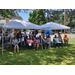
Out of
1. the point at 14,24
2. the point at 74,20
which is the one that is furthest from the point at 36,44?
the point at 74,20

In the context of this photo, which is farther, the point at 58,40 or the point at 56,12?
the point at 56,12

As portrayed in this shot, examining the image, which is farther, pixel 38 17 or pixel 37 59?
pixel 38 17

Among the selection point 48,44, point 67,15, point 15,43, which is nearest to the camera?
point 15,43

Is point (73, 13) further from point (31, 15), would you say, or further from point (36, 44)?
point (36, 44)

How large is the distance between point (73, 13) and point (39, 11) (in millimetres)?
13691

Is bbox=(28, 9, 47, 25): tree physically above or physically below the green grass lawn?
above

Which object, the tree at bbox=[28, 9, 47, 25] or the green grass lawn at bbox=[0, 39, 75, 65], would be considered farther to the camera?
the tree at bbox=[28, 9, 47, 25]

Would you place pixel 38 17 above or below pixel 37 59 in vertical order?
above

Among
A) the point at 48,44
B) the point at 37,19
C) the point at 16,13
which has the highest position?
the point at 37,19

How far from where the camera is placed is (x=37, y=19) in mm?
33438

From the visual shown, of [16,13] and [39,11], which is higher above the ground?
[39,11]

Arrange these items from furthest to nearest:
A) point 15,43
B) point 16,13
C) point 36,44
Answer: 1. point 16,13
2. point 36,44
3. point 15,43

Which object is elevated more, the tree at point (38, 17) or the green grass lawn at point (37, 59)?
the tree at point (38, 17)

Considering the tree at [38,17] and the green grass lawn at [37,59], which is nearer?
the green grass lawn at [37,59]
